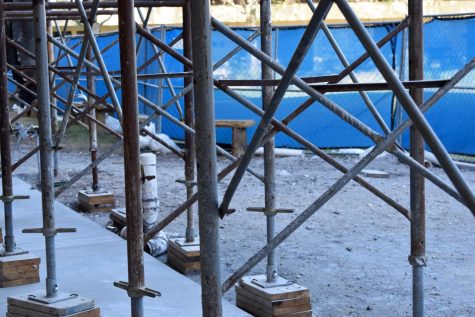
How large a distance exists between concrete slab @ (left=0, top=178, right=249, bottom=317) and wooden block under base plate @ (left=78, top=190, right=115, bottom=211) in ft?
3.58

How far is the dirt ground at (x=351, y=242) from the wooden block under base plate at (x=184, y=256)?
0.11 m

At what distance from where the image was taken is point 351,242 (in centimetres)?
782

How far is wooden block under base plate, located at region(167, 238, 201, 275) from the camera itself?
6488mm

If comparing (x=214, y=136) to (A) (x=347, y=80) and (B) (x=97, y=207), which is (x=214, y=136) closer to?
(B) (x=97, y=207)

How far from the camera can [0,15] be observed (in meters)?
5.48

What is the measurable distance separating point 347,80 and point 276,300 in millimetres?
10777

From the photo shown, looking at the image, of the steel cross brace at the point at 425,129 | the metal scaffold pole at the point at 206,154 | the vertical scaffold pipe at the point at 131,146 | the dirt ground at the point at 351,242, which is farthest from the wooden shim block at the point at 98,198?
the steel cross brace at the point at 425,129

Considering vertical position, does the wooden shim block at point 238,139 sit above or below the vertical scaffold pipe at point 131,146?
below

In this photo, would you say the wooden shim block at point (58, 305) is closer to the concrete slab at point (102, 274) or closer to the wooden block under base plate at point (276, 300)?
the concrete slab at point (102, 274)

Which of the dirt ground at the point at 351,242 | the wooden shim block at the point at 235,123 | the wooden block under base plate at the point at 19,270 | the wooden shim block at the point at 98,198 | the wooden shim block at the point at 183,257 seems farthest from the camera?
the wooden shim block at the point at 235,123

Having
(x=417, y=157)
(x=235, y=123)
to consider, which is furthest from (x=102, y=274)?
(x=235, y=123)

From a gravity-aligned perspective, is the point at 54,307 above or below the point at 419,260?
below

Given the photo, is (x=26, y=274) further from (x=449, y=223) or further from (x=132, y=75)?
(x=449, y=223)

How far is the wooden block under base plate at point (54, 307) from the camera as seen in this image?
4.77 m
